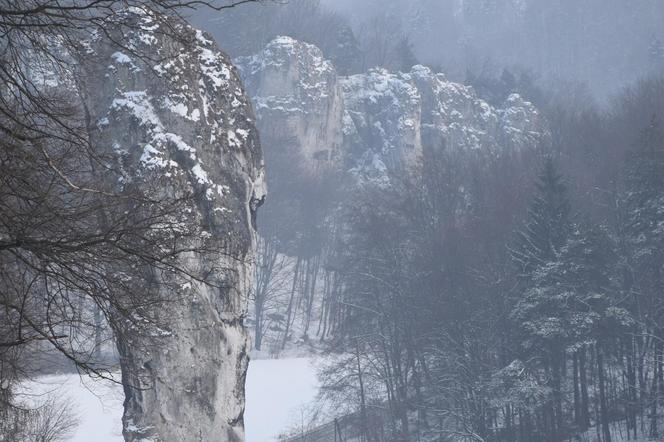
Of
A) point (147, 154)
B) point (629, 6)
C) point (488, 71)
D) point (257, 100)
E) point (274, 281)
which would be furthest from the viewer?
point (629, 6)

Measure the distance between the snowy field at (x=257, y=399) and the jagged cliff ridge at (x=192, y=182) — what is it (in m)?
5.26

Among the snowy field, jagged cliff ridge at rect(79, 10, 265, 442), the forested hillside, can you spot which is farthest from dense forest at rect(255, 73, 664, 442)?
jagged cliff ridge at rect(79, 10, 265, 442)

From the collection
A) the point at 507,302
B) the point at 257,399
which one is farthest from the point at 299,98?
the point at 507,302

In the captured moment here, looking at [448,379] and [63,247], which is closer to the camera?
[63,247]

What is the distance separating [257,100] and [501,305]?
32.6 m

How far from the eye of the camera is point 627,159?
28.8 metres

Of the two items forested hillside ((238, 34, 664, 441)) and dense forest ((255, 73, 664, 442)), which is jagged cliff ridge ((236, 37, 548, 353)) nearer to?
forested hillside ((238, 34, 664, 441))

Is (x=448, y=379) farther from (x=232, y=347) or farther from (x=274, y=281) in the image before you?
(x=274, y=281)

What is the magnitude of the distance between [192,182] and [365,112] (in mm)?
44823

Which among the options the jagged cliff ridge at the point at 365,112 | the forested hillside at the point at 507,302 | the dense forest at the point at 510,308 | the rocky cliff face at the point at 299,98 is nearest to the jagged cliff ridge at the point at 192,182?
the dense forest at the point at 510,308

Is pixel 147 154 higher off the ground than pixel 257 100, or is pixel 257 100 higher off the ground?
pixel 257 100

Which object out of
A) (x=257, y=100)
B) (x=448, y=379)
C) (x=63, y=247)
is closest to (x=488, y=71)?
(x=257, y=100)

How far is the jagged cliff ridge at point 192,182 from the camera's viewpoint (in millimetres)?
Result: 15055

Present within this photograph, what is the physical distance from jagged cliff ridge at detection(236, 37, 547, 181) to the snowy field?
23536mm
